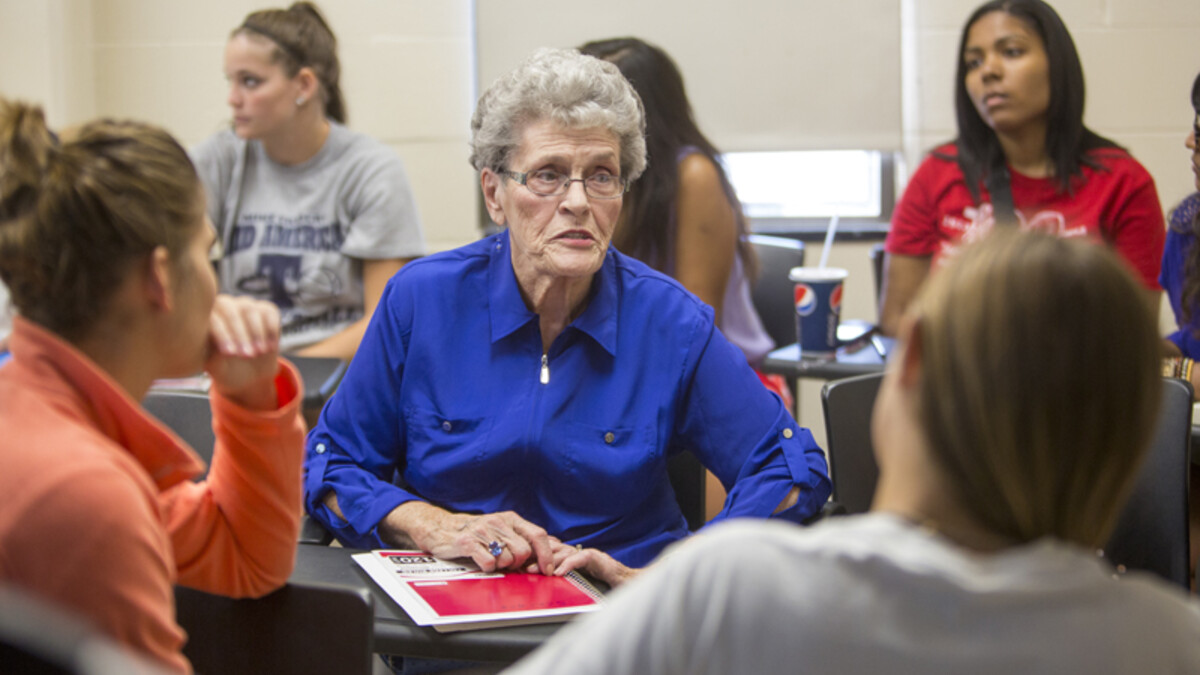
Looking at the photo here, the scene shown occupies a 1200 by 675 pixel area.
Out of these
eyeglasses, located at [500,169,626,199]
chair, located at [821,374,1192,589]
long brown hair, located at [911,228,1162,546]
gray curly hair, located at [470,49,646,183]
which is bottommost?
chair, located at [821,374,1192,589]

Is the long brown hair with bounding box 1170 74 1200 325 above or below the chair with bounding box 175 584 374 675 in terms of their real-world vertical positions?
above

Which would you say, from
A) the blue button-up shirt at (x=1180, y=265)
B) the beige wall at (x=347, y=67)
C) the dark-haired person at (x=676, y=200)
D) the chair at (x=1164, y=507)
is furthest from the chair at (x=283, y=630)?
the beige wall at (x=347, y=67)

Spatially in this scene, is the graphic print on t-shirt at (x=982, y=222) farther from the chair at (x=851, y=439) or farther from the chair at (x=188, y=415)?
the chair at (x=188, y=415)

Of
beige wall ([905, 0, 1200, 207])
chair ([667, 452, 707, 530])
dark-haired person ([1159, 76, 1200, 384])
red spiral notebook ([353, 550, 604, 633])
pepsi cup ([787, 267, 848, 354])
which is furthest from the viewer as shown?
beige wall ([905, 0, 1200, 207])

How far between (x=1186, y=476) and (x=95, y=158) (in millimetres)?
1614

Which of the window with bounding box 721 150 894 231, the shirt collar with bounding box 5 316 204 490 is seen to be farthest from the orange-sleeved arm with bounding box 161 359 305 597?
the window with bounding box 721 150 894 231

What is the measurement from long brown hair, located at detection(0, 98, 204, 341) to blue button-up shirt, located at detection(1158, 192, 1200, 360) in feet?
7.03

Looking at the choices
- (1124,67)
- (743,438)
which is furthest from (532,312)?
(1124,67)

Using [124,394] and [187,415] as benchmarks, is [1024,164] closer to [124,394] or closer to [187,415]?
[187,415]

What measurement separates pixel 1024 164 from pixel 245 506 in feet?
7.76

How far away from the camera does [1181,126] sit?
3828mm

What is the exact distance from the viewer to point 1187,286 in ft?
7.83

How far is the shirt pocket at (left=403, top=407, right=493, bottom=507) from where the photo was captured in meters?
1.59

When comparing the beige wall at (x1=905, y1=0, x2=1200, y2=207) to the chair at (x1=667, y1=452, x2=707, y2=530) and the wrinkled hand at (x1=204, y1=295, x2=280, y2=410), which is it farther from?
the wrinkled hand at (x1=204, y1=295, x2=280, y2=410)
